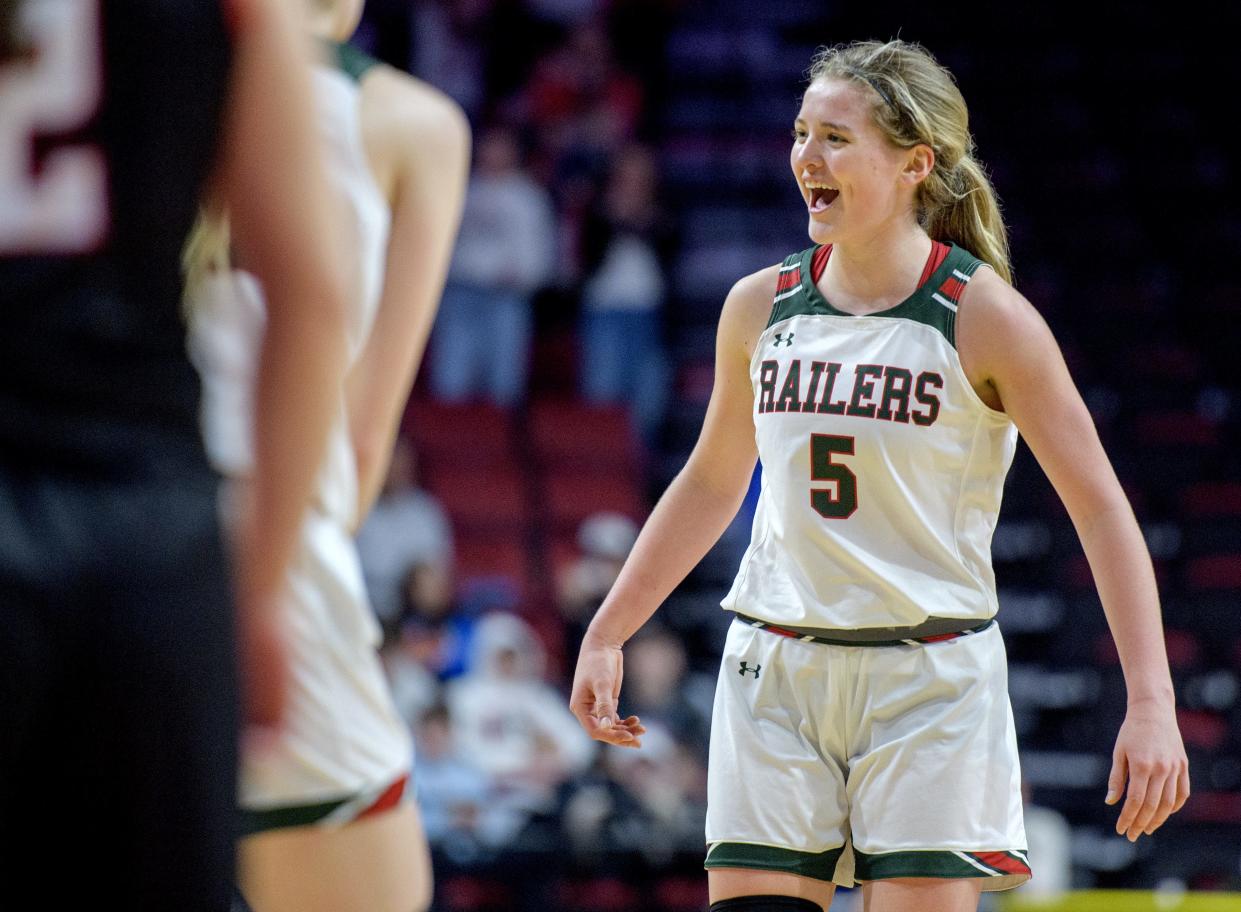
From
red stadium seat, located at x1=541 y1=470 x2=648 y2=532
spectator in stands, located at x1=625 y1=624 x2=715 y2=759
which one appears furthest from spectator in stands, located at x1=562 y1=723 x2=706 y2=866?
red stadium seat, located at x1=541 y1=470 x2=648 y2=532

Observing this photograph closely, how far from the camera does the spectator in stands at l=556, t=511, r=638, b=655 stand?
950 centimetres

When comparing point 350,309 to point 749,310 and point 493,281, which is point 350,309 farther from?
point 493,281

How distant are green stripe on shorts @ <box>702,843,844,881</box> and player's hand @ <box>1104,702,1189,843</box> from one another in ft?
1.73

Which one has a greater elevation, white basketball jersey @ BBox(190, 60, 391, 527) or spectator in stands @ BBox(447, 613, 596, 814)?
white basketball jersey @ BBox(190, 60, 391, 527)

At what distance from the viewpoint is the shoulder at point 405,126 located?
9.58 ft

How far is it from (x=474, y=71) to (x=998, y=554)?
→ 5.04 metres

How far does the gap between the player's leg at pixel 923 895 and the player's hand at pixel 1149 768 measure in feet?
0.98

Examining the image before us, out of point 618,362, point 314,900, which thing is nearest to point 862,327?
point 314,900

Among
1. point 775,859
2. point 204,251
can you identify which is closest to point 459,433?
point 775,859

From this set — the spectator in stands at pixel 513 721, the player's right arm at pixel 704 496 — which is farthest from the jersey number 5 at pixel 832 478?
the spectator in stands at pixel 513 721

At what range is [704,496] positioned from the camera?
363 cm

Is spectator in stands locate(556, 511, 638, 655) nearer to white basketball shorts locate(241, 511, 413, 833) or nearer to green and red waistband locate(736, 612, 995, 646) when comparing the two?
green and red waistband locate(736, 612, 995, 646)

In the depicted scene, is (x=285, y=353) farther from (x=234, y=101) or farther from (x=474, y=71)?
(x=474, y=71)

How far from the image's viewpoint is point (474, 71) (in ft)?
41.4
